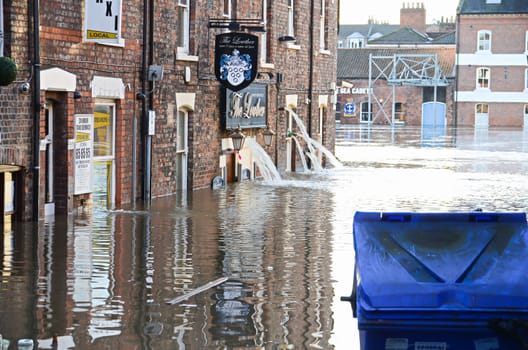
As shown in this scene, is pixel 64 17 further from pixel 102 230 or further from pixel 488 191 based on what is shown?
pixel 488 191

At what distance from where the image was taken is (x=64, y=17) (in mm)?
19453

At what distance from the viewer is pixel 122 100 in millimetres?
22391

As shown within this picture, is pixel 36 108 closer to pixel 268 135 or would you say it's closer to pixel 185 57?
pixel 185 57

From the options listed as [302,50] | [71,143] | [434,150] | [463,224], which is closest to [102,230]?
[71,143]

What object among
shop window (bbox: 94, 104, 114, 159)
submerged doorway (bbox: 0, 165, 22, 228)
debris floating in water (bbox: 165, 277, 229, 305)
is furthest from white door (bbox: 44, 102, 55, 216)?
debris floating in water (bbox: 165, 277, 229, 305)

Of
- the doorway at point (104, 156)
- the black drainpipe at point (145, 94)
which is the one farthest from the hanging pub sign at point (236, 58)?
the doorway at point (104, 156)

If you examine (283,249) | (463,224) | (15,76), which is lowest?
(283,249)

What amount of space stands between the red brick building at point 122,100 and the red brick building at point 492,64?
166 feet

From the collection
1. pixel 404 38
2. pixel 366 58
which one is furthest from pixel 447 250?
pixel 404 38

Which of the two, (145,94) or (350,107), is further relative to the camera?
→ (350,107)

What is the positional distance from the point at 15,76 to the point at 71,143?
10.8 feet

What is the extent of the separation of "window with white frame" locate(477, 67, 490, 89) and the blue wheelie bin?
73195 mm

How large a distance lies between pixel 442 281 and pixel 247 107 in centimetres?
1965

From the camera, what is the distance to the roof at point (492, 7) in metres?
80.6
